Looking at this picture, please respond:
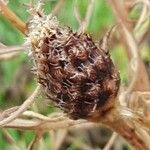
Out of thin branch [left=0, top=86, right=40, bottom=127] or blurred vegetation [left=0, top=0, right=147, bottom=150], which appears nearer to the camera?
thin branch [left=0, top=86, right=40, bottom=127]

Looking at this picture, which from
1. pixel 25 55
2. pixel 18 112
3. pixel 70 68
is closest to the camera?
pixel 70 68

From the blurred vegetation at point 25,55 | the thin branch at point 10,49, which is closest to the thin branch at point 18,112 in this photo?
the thin branch at point 10,49

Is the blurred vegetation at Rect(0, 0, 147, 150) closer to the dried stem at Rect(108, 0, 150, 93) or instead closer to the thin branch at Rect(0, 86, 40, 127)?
the dried stem at Rect(108, 0, 150, 93)

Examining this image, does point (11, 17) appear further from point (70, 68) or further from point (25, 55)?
point (25, 55)

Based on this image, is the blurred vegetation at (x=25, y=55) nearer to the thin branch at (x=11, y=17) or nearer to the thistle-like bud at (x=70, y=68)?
the thin branch at (x=11, y=17)

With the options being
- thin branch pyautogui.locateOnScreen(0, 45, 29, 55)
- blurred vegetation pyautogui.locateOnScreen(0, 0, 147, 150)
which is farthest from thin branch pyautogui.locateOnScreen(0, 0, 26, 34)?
blurred vegetation pyautogui.locateOnScreen(0, 0, 147, 150)

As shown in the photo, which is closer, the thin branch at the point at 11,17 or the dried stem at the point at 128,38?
the thin branch at the point at 11,17

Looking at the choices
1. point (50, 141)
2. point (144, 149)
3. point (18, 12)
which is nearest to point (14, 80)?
point (50, 141)

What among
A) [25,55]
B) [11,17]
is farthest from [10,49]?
[25,55]
